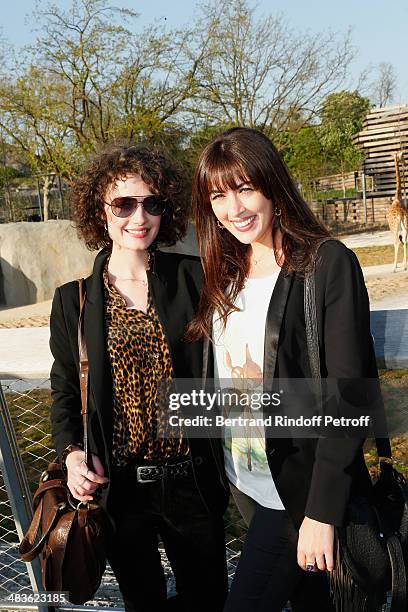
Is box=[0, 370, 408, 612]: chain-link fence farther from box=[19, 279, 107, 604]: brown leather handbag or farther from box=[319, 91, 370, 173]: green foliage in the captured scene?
box=[319, 91, 370, 173]: green foliage

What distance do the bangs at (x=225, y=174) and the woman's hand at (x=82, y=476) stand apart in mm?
799

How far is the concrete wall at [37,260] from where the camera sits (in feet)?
40.8

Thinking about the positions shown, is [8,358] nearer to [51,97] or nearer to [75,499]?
[75,499]

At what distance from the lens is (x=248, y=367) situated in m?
1.63

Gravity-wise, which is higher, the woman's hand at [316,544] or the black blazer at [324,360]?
the black blazer at [324,360]

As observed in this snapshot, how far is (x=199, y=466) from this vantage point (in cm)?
177

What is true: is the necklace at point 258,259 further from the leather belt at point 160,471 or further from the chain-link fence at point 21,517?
the chain-link fence at point 21,517

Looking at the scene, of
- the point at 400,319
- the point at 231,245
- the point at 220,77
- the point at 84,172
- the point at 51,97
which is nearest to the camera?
the point at 231,245

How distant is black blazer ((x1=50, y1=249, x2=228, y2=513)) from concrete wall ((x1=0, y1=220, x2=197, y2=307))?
1027cm

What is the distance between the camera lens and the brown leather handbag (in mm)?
1711

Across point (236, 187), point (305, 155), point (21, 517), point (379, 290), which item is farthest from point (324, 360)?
point (305, 155)

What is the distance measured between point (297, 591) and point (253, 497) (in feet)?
0.89

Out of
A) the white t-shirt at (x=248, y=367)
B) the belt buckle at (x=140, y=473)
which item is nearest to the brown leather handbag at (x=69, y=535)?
the belt buckle at (x=140, y=473)

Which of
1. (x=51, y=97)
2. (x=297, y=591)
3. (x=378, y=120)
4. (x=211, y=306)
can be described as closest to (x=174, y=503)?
(x=297, y=591)
